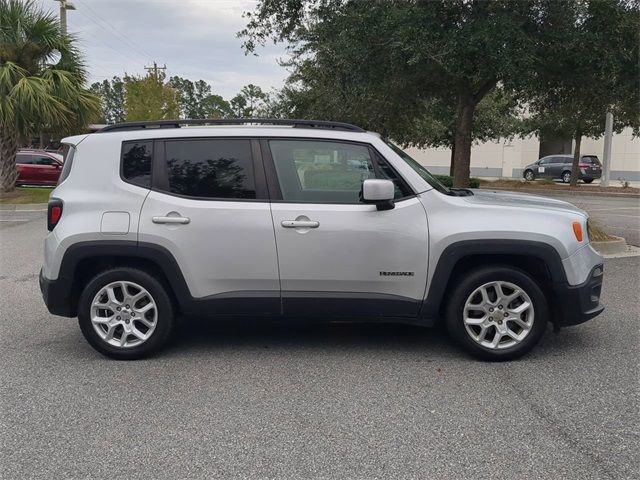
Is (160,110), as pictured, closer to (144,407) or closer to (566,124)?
(566,124)

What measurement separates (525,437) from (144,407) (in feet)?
7.77

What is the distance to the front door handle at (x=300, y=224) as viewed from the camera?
13.9ft

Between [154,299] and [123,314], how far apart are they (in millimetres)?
283

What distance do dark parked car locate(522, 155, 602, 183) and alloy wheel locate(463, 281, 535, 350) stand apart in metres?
27.7

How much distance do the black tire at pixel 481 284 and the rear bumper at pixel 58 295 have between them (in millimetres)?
2995

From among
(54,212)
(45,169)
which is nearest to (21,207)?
(45,169)

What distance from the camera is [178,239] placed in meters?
4.28

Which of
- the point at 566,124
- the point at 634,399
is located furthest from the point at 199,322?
the point at 566,124

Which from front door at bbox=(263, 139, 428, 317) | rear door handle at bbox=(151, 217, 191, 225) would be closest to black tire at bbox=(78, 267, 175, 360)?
rear door handle at bbox=(151, 217, 191, 225)

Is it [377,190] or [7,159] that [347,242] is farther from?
[7,159]

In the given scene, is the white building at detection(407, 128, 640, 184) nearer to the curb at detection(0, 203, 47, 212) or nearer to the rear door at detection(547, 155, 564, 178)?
the rear door at detection(547, 155, 564, 178)

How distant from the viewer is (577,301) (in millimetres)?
4262

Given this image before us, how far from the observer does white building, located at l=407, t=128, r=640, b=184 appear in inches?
1490

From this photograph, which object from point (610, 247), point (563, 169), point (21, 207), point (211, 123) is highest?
point (211, 123)
